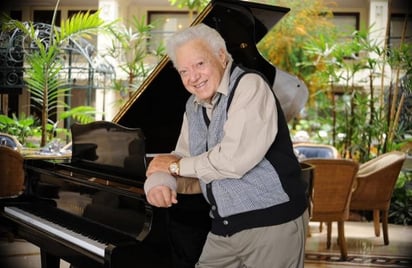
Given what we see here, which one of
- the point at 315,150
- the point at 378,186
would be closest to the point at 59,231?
the point at 378,186

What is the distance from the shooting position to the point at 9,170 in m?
5.29

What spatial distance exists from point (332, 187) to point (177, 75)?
275cm

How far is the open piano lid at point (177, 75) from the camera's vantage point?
284 centimetres

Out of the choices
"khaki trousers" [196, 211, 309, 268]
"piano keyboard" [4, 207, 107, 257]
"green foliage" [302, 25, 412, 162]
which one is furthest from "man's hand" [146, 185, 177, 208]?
"green foliage" [302, 25, 412, 162]

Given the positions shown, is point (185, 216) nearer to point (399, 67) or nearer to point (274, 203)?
point (274, 203)

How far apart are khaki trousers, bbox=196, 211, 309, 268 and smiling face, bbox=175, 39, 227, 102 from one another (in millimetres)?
457

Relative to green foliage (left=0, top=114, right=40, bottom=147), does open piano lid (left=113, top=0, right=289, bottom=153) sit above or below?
above

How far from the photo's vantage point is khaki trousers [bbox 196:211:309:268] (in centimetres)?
185

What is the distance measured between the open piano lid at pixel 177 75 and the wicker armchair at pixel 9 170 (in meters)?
2.37

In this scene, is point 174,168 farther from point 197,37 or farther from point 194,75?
point 197,37

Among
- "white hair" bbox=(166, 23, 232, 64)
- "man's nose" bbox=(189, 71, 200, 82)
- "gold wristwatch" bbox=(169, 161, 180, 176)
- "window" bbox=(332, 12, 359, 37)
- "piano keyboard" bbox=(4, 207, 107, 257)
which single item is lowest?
"piano keyboard" bbox=(4, 207, 107, 257)

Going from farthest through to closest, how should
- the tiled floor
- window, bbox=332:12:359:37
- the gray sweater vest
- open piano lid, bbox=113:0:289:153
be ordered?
window, bbox=332:12:359:37
the tiled floor
open piano lid, bbox=113:0:289:153
the gray sweater vest

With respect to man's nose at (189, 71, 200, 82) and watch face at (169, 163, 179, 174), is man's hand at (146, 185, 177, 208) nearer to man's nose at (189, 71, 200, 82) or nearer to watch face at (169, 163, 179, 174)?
watch face at (169, 163, 179, 174)

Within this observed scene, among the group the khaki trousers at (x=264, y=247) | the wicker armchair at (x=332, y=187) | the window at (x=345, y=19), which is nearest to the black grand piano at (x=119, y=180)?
the khaki trousers at (x=264, y=247)
